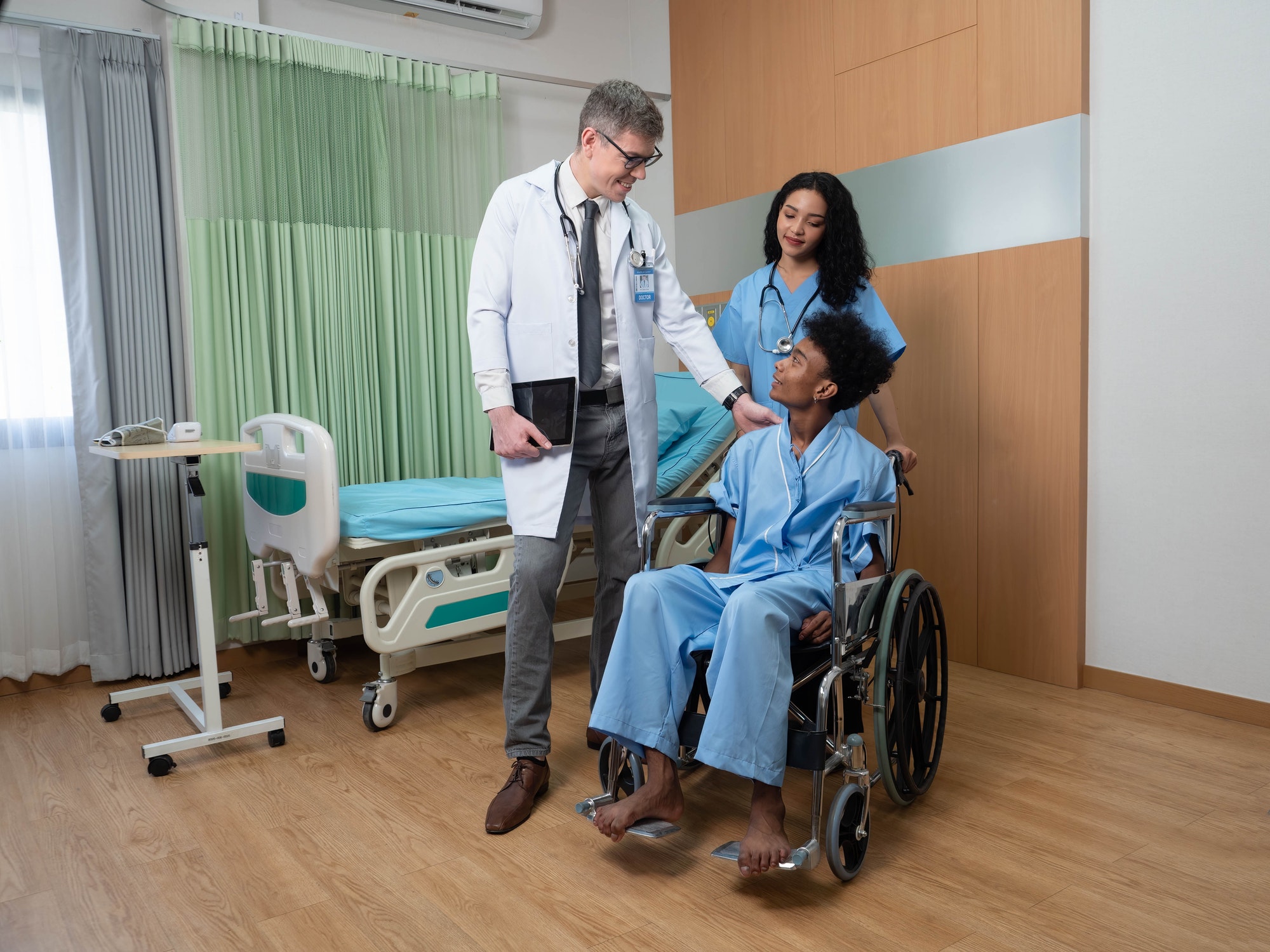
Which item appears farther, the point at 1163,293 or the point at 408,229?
the point at 408,229

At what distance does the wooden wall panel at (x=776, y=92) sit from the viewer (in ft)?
11.7

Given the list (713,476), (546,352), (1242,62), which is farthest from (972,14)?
(546,352)

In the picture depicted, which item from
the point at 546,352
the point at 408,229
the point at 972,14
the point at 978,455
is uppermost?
the point at 972,14

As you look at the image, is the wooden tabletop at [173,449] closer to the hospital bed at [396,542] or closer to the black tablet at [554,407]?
the hospital bed at [396,542]

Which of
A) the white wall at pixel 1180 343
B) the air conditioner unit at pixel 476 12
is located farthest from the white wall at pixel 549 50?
the white wall at pixel 1180 343

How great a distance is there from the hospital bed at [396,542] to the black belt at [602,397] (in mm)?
315

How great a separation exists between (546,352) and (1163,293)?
181 cm

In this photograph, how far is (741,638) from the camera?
1681mm

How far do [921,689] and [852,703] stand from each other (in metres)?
0.15

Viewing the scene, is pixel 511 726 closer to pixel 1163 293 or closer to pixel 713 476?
pixel 713 476

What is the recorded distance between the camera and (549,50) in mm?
4125

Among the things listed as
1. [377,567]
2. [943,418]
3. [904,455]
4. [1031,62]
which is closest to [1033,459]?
[943,418]

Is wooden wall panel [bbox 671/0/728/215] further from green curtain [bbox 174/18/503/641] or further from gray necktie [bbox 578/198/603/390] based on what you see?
gray necktie [bbox 578/198/603/390]

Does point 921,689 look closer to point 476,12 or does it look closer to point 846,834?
point 846,834
